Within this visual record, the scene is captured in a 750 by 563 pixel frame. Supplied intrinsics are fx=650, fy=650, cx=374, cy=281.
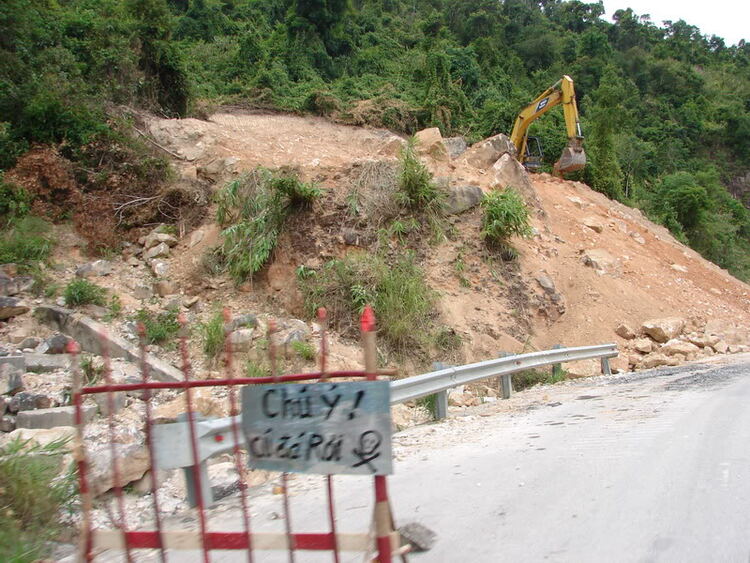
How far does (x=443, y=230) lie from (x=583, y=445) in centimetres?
832

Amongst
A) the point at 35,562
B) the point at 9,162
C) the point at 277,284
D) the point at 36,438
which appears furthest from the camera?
the point at 9,162

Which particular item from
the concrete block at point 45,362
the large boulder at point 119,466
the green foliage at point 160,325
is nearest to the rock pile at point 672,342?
the green foliage at point 160,325

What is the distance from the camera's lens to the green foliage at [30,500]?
376 cm

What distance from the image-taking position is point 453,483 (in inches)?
194

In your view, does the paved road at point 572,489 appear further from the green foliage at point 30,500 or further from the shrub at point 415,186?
the shrub at point 415,186

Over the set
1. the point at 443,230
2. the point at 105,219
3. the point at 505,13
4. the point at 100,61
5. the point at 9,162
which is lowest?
the point at 443,230

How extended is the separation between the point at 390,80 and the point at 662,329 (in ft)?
70.3

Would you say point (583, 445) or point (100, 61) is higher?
point (100, 61)

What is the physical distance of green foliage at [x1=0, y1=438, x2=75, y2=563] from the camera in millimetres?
3762

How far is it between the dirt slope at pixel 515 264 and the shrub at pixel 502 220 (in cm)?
31

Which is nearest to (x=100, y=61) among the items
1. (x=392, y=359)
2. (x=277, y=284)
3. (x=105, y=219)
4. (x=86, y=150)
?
(x=86, y=150)

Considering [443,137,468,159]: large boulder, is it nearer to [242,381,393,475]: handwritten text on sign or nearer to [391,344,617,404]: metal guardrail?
[391,344,617,404]: metal guardrail

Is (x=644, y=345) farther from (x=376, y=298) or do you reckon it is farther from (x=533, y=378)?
(x=376, y=298)

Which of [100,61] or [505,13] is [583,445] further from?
[505,13]
